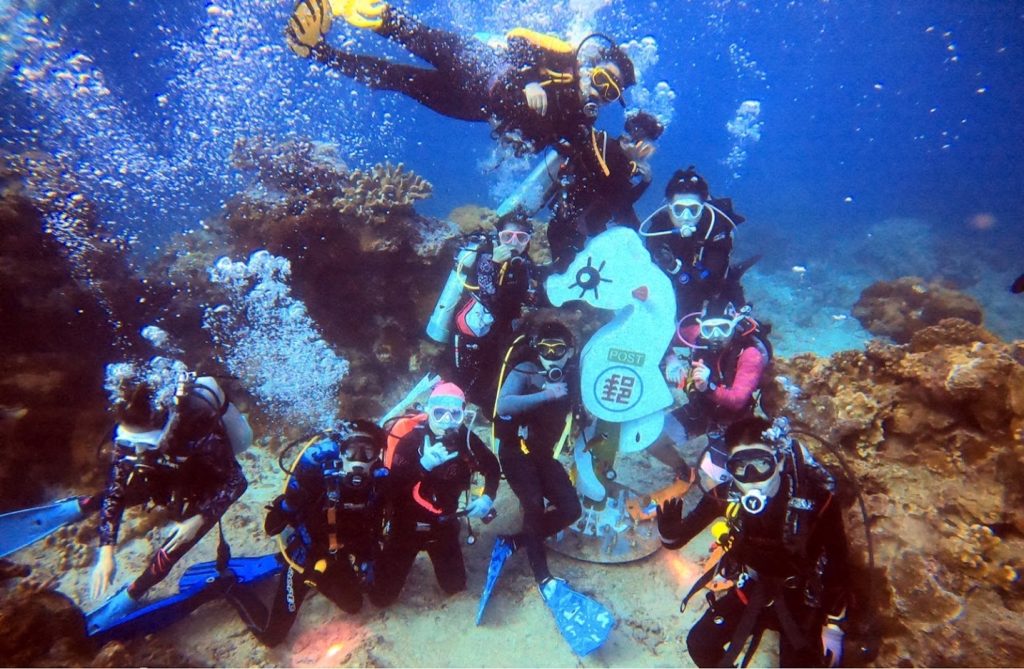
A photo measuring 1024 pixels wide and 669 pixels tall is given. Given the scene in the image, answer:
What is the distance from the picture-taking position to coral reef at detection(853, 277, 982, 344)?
1023cm

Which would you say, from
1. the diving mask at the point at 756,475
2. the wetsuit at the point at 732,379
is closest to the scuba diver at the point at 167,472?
the diving mask at the point at 756,475

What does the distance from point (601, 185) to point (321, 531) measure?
4995mm

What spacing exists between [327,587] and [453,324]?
2.86 meters

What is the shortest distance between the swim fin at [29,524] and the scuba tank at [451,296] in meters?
4.07

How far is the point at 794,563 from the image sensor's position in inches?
125

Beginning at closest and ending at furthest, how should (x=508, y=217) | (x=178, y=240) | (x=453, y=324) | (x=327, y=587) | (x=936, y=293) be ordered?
(x=327, y=587) → (x=453, y=324) → (x=508, y=217) → (x=178, y=240) → (x=936, y=293)

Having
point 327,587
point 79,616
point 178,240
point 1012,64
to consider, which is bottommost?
point 79,616

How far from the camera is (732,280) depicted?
18.9 feet

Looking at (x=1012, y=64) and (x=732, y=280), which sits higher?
(x=1012, y=64)

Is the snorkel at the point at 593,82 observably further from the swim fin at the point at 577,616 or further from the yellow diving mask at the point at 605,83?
the swim fin at the point at 577,616

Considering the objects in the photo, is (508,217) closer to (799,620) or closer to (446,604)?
(446,604)

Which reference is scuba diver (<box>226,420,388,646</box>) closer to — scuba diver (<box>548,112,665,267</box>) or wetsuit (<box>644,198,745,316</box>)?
scuba diver (<box>548,112,665,267</box>)

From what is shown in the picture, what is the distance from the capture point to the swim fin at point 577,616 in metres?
3.92

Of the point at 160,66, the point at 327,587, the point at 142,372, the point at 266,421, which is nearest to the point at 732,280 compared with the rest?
the point at 327,587
